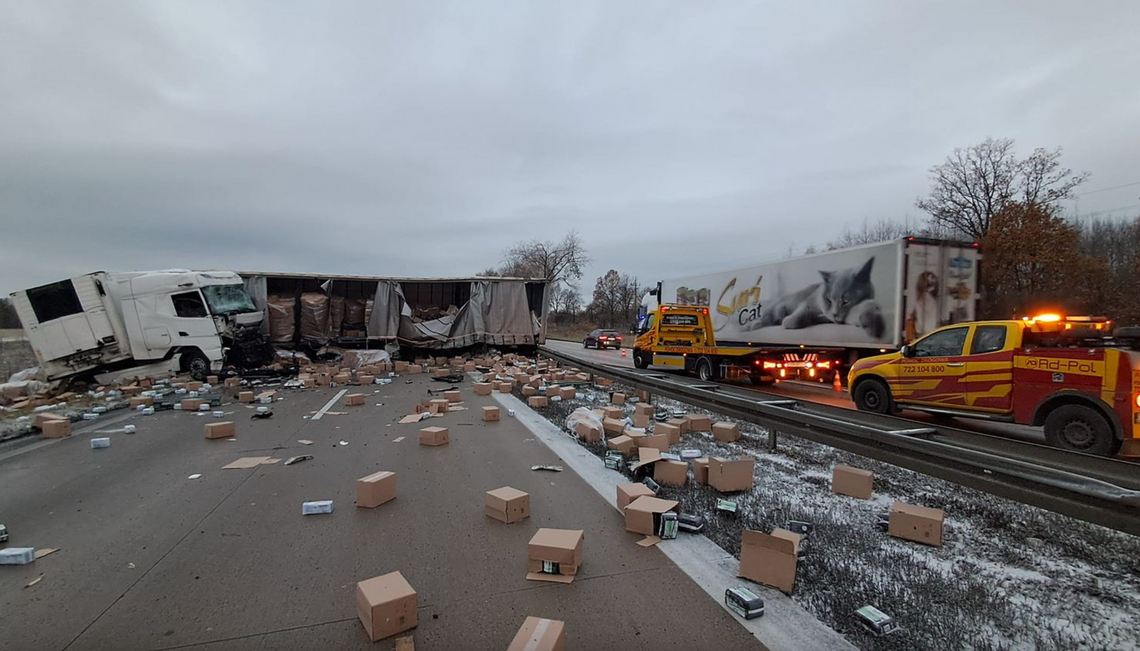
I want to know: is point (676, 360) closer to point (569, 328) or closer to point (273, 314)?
point (273, 314)

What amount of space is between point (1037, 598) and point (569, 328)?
7182cm

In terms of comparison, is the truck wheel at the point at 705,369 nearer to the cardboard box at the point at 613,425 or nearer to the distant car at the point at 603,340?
the cardboard box at the point at 613,425

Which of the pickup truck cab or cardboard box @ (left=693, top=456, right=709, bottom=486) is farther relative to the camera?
the pickup truck cab

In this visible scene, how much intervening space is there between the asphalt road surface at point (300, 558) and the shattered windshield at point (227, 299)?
27.5 ft

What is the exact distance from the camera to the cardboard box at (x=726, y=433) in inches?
285

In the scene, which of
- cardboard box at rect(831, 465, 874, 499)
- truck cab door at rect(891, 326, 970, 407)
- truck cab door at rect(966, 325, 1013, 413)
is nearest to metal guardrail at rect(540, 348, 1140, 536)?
cardboard box at rect(831, 465, 874, 499)

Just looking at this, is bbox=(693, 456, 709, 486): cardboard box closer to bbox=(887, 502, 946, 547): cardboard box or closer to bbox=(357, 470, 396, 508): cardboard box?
bbox=(887, 502, 946, 547): cardboard box

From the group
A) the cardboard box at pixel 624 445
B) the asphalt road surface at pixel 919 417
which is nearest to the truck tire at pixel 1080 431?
the asphalt road surface at pixel 919 417

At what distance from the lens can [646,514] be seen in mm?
4195

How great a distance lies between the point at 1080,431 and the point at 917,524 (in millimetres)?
5064

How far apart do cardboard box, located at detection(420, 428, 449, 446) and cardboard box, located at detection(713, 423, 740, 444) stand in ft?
12.7

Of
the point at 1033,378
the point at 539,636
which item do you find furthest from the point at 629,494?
the point at 1033,378

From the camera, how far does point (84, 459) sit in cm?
663

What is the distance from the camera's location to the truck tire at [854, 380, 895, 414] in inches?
389
